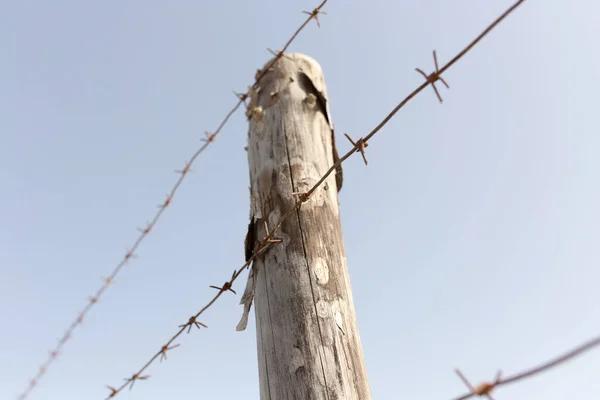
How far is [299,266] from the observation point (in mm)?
1549

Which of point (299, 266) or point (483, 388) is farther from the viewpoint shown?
point (299, 266)

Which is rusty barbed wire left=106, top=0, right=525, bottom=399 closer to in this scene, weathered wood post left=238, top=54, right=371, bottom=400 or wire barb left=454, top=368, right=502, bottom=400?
weathered wood post left=238, top=54, right=371, bottom=400

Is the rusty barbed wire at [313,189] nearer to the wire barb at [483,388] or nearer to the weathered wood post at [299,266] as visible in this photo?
the weathered wood post at [299,266]

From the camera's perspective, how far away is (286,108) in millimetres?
2047

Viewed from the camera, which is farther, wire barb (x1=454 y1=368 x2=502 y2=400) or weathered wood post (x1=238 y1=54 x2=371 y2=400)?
weathered wood post (x1=238 y1=54 x2=371 y2=400)

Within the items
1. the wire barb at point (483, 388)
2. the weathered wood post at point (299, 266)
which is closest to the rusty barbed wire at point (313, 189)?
the weathered wood post at point (299, 266)

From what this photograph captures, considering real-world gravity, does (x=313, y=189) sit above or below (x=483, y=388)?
above

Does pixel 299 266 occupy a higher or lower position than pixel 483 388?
higher

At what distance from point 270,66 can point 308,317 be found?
137 cm

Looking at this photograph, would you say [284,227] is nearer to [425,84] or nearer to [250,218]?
[250,218]

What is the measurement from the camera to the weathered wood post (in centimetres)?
139

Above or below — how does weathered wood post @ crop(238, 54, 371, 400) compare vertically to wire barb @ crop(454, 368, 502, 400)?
above

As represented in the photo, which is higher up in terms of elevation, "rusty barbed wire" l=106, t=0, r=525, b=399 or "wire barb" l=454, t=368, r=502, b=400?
"rusty barbed wire" l=106, t=0, r=525, b=399

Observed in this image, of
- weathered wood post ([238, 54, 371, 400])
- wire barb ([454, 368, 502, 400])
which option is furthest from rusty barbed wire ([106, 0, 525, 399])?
wire barb ([454, 368, 502, 400])
